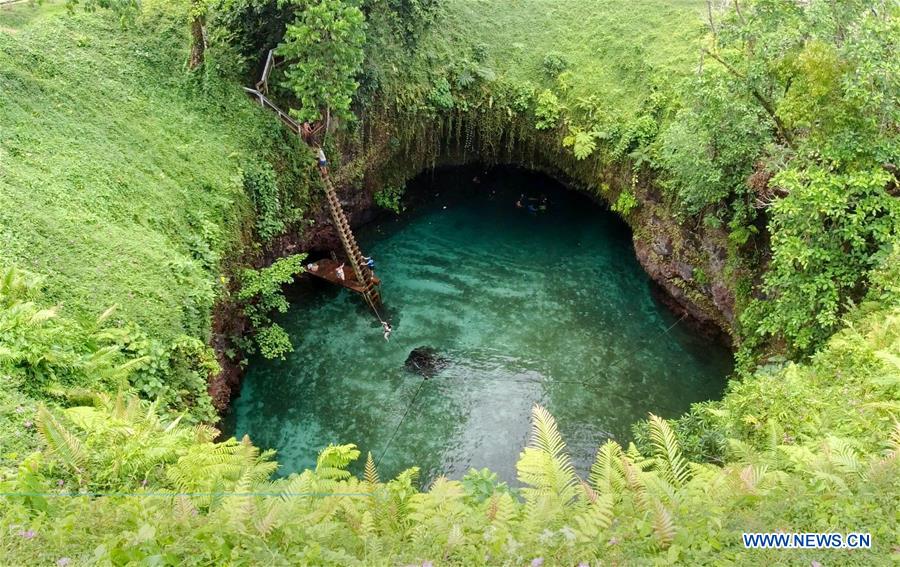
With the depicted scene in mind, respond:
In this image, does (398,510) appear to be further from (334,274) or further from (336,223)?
(334,274)

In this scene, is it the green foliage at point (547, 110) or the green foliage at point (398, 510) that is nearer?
the green foliage at point (398, 510)

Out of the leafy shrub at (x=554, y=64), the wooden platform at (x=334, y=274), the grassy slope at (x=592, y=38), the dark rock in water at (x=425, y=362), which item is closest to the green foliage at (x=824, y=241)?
the dark rock in water at (x=425, y=362)

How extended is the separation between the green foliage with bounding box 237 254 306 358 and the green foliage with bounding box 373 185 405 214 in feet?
19.5

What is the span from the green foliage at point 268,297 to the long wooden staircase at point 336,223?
6.07 feet

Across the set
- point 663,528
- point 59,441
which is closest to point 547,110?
point 663,528

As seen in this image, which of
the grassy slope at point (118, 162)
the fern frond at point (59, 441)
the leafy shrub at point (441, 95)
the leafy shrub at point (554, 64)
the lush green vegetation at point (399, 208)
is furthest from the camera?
the leafy shrub at point (554, 64)

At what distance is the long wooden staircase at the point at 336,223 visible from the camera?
15.5 metres

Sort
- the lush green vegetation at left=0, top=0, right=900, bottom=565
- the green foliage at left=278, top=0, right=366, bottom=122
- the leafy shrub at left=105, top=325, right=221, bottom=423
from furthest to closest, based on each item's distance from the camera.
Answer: the green foliage at left=278, top=0, right=366, bottom=122 → the leafy shrub at left=105, top=325, right=221, bottom=423 → the lush green vegetation at left=0, top=0, right=900, bottom=565

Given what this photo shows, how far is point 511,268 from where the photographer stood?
17.9m

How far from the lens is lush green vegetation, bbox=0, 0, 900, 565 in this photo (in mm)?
5797

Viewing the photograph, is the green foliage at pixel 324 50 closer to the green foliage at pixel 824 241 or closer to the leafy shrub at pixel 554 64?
the leafy shrub at pixel 554 64

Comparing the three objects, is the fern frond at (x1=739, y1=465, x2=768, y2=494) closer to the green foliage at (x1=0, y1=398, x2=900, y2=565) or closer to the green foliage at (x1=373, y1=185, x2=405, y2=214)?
the green foliage at (x1=0, y1=398, x2=900, y2=565)

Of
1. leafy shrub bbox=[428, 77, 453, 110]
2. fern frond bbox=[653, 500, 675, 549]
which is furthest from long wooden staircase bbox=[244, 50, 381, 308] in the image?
fern frond bbox=[653, 500, 675, 549]

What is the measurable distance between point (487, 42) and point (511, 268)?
28.9 feet
